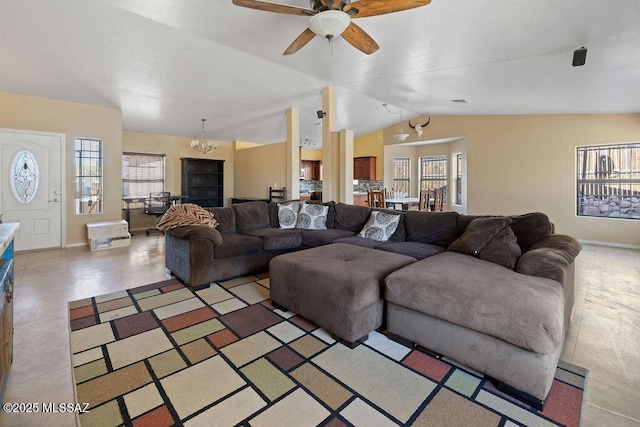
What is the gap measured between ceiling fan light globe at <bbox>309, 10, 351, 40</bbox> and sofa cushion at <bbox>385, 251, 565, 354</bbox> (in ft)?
6.41

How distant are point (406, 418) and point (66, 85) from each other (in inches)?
249

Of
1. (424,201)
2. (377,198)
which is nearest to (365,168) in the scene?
(377,198)

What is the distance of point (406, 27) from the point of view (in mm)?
3113

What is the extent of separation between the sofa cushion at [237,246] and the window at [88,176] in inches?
148

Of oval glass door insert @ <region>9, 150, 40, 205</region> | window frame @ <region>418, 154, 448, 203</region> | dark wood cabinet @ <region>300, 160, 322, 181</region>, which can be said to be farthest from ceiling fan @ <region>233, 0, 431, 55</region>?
dark wood cabinet @ <region>300, 160, 322, 181</region>

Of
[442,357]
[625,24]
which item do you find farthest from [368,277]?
[625,24]

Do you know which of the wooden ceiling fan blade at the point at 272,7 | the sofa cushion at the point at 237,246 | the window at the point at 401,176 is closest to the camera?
the wooden ceiling fan blade at the point at 272,7

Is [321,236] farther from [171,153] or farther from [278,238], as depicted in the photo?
[171,153]

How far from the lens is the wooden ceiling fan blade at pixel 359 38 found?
106 inches

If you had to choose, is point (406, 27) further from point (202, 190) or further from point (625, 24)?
point (202, 190)

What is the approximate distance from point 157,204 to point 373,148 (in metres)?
6.64

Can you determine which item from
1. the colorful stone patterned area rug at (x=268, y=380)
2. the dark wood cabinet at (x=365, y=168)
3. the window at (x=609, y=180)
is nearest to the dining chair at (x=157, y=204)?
the colorful stone patterned area rug at (x=268, y=380)

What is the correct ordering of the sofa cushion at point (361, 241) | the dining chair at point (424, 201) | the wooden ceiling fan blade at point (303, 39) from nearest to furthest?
the wooden ceiling fan blade at point (303, 39), the sofa cushion at point (361, 241), the dining chair at point (424, 201)

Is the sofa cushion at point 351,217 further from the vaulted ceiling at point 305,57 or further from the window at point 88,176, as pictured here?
the window at point 88,176
